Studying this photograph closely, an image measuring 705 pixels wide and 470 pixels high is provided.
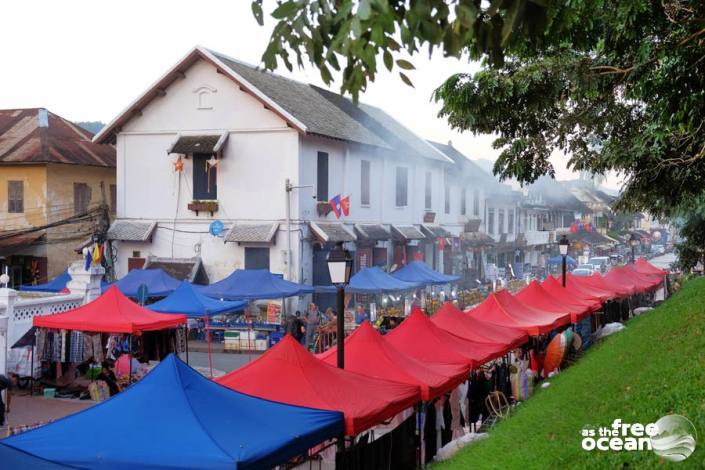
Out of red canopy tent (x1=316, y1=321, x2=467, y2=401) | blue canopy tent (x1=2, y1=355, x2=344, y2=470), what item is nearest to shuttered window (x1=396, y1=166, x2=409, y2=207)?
red canopy tent (x1=316, y1=321, x2=467, y2=401)

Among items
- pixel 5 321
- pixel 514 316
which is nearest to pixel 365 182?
pixel 514 316

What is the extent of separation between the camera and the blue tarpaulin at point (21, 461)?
745 cm

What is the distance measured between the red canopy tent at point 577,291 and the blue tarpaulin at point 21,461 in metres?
18.4

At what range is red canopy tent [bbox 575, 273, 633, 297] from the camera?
2936cm

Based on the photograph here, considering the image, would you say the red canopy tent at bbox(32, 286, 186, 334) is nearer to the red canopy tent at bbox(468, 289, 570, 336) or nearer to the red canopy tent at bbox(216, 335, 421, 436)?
the red canopy tent at bbox(216, 335, 421, 436)

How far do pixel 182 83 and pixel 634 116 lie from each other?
19481mm

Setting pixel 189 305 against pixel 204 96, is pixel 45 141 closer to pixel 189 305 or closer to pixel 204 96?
pixel 204 96

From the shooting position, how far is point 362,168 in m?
34.3

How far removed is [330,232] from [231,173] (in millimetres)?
4361

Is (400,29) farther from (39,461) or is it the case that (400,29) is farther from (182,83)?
(182,83)

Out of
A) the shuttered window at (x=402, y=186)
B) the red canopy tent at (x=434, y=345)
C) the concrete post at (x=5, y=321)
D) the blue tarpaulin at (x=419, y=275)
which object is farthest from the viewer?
the shuttered window at (x=402, y=186)

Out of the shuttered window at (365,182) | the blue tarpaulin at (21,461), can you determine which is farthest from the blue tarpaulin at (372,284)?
the blue tarpaulin at (21,461)

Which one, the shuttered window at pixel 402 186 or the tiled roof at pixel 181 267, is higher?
the shuttered window at pixel 402 186

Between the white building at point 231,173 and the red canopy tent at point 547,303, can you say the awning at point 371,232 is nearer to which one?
the white building at point 231,173
